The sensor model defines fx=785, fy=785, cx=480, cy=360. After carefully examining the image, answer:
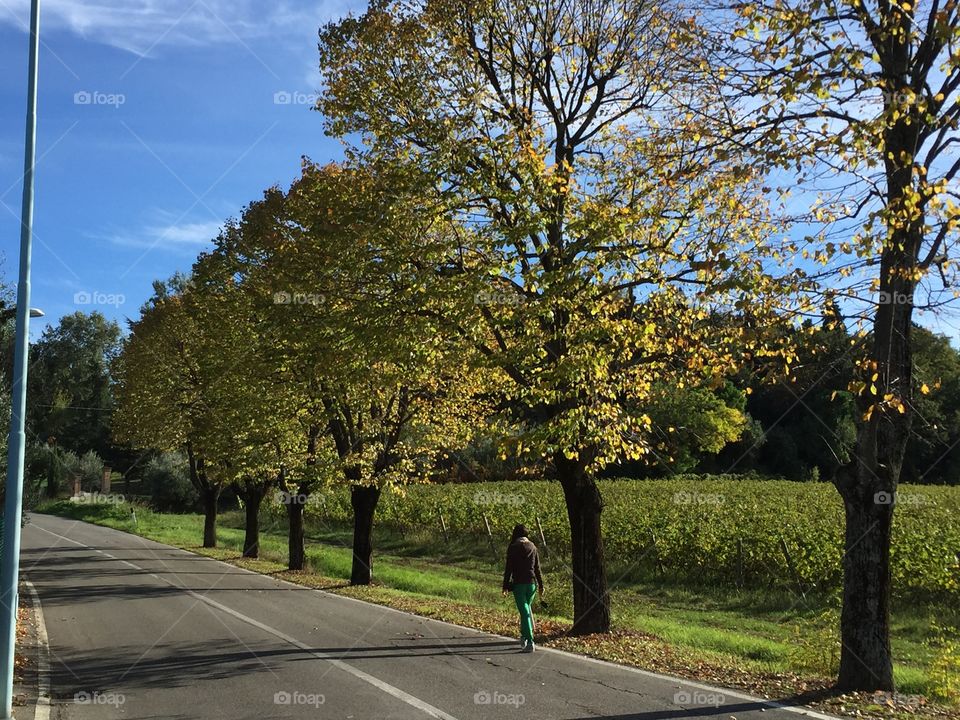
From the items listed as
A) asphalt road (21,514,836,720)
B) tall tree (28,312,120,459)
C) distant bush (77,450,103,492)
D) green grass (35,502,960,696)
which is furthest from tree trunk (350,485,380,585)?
tall tree (28,312,120,459)

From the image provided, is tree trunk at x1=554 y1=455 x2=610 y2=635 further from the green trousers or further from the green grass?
the green trousers

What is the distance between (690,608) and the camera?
825 inches

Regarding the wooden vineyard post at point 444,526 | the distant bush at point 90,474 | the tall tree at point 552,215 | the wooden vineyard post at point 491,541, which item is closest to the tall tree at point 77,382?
the distant bush at point 90,474

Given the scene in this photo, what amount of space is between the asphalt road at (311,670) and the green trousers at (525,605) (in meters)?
0.33

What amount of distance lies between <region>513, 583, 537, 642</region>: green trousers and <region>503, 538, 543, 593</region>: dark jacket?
96mm

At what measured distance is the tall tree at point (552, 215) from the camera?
11.6 m

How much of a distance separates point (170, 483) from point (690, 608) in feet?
149

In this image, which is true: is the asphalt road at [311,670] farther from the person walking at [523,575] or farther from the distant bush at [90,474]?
the distant bush at [90,474]

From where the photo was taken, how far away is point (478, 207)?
1277 cm

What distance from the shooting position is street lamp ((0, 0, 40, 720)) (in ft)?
24.8

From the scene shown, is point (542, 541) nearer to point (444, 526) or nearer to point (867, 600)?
point (444, 526)

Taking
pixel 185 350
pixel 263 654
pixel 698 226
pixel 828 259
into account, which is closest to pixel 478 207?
pixel 698 226

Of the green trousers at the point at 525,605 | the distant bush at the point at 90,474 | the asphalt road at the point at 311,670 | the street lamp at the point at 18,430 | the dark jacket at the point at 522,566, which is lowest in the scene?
the distant bush at the point at 90,474

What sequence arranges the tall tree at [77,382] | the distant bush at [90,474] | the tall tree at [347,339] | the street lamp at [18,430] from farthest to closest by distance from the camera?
the tall tree at [77,382], the distant bush at [90,474], the tall tree at [347,339], the street lamp at [18,430]
